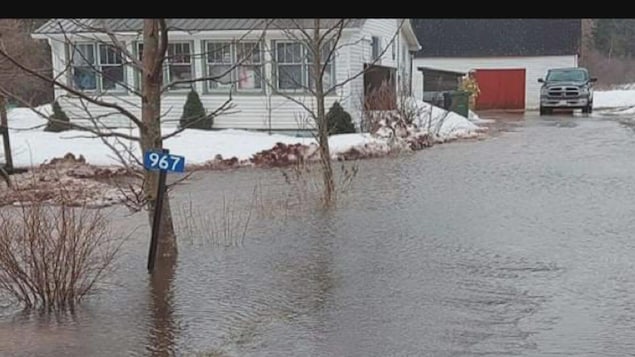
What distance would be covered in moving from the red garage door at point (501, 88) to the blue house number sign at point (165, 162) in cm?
2869

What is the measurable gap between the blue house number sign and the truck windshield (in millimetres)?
24119

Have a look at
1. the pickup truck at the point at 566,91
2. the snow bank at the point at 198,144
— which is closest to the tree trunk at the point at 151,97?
the snow bank at the point at 198,144

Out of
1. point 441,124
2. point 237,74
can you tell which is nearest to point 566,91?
point 441,124

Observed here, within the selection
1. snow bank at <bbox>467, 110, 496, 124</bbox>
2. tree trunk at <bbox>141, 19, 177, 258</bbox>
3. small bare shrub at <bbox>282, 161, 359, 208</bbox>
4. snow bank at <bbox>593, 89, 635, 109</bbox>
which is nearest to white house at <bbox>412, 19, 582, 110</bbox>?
snow bank at <bbox>593, 89, 635, 109</bbox>

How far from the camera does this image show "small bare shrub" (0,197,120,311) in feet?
20.0

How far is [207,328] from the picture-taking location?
5.80 meters

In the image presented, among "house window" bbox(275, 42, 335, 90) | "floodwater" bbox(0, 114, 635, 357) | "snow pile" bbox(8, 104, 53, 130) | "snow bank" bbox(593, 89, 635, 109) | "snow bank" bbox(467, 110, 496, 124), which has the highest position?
"house window" bbox(275, 42, 335, 90)

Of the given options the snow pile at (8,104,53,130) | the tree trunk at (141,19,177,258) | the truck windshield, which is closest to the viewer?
the tree trunk at (141,19,177,258)

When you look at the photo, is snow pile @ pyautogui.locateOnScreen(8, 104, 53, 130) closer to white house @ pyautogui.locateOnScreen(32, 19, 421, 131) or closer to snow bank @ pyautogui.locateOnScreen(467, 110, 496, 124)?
white house @ pyautogui.locateOnScreen(32, 19, 421, 131)

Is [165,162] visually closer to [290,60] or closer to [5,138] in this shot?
[5,138]

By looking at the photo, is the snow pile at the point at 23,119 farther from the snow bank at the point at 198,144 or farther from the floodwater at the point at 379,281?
the floodwater at the point at 379,281
